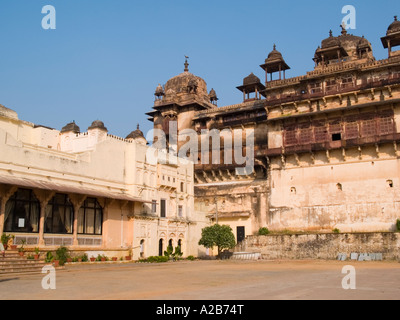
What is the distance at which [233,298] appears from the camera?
11359 mm

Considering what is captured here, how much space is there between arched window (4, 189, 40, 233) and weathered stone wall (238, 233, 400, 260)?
20.5 m

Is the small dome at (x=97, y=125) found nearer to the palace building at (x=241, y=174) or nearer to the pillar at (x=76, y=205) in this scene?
the palace building at (x=241, y=174)

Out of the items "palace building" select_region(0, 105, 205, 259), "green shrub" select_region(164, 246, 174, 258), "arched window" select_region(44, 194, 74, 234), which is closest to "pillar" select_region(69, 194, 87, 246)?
"palace building" select_region(0, 105, 205, 259)

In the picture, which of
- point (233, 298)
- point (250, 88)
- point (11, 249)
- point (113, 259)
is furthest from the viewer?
point (250, 88)

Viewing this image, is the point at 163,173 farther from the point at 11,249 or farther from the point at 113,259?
the point at 11,249

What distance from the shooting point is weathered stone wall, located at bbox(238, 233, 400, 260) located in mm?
35375

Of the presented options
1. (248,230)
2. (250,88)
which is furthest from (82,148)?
(250,88)

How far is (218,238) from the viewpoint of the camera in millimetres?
40719

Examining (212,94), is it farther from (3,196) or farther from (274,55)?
(3,196)

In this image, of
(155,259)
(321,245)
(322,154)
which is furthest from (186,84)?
(155,259)

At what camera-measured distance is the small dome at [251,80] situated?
185 ft

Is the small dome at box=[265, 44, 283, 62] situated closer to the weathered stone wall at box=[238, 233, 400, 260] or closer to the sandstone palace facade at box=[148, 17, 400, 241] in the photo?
the sandstone palace facade at box=[148, 17, 400, 241]

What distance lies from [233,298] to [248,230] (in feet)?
115

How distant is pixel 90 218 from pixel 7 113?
392 inches
